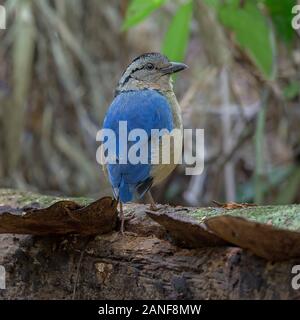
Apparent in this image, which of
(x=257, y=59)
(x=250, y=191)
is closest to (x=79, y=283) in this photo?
(x=257, y=59)

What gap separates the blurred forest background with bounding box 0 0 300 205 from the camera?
4957mm

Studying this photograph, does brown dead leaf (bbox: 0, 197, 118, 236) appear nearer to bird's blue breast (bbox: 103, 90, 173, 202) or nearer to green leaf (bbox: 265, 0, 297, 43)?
bird's blue breast (bbox: 103, 90, 173, 202)

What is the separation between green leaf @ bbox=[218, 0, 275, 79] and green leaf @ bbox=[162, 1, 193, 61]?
0.20 meters

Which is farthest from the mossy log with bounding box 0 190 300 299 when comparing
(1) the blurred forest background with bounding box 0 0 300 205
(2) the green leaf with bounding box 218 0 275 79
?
(1) the blurred forest background with bounding box 0 0 300 205

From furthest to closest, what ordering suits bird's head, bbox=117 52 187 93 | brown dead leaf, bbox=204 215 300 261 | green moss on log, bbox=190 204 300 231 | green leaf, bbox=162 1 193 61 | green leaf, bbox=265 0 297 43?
green leaf, bbox=265 0 297 43, bird's head, bbox=117 52 187 93, green leaf, bbox=162 1 193 61, green moss on log, bbox=190 204 300 231, brown dead leaf, bbox=204 215 300 261

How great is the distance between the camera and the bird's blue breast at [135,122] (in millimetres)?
3076

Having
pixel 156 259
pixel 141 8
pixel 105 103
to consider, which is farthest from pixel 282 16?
pixel 156 259

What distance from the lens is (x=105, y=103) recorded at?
5988 millimetres

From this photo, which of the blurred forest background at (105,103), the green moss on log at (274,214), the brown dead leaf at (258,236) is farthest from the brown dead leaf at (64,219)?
the blurred forest background at (105,103)

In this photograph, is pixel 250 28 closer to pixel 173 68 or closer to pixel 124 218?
pixel 173 68

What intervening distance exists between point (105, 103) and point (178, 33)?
95.6 inches
